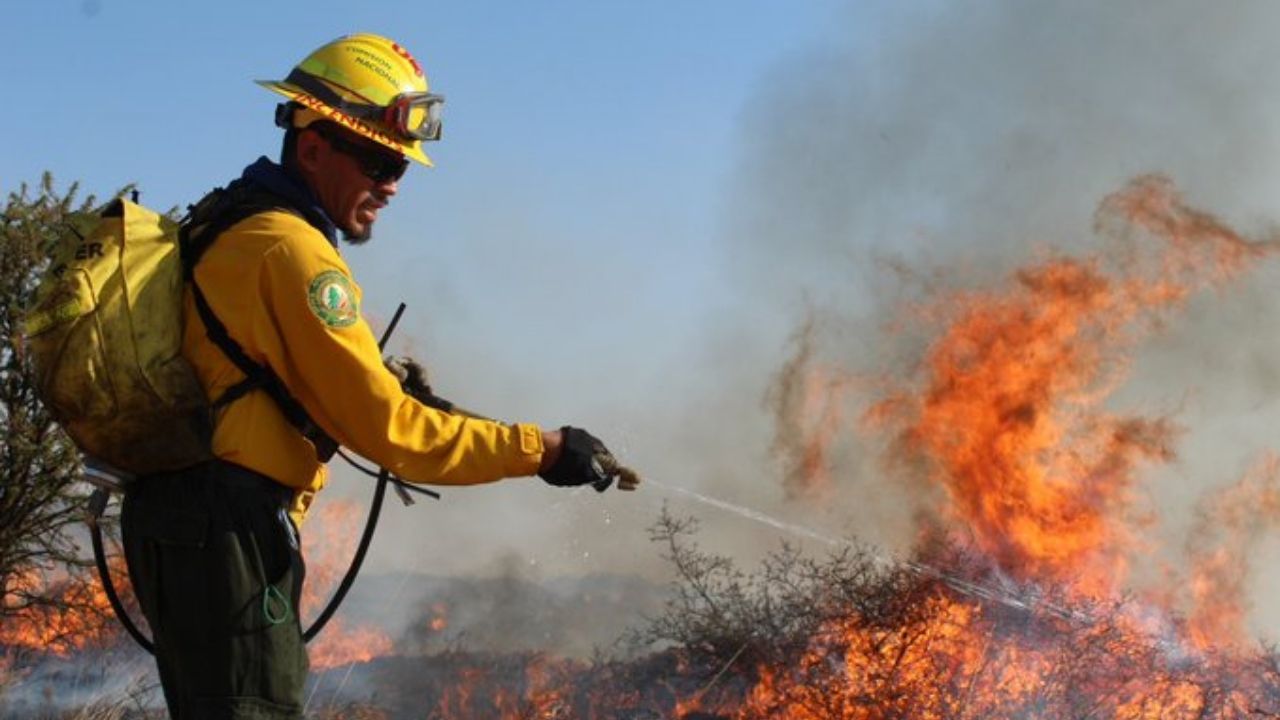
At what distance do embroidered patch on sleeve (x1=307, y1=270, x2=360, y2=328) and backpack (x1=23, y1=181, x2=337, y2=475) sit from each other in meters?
0.20

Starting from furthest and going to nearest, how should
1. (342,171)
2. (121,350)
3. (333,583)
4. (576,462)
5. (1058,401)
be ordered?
1. (333,583)
2. (1058,401)
3. (342,171)
4. (576,462)
5. (121,350)

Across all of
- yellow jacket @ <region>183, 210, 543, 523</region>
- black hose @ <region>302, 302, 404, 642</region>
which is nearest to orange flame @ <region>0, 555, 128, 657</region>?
black hose @ <region>302, 302, 404, 642</region>

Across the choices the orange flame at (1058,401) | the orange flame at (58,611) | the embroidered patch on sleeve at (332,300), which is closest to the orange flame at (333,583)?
the orange flame at (58,611)

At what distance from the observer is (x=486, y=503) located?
24250mm

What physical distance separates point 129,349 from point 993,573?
297 inches

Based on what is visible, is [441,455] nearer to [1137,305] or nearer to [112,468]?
[112,468]

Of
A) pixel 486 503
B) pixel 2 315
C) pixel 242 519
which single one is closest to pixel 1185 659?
pixel 242 519

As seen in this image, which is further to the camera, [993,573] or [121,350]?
[993,573]

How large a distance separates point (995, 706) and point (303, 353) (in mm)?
6065

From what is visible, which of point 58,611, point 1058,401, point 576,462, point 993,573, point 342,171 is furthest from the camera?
point 1058,401

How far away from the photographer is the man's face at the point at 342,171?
3137 millimetres

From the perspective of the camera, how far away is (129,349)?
2736 mm

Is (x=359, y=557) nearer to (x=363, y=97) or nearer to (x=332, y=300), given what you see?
(x=332, y=300)

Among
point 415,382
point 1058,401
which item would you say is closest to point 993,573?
point 1058,401
